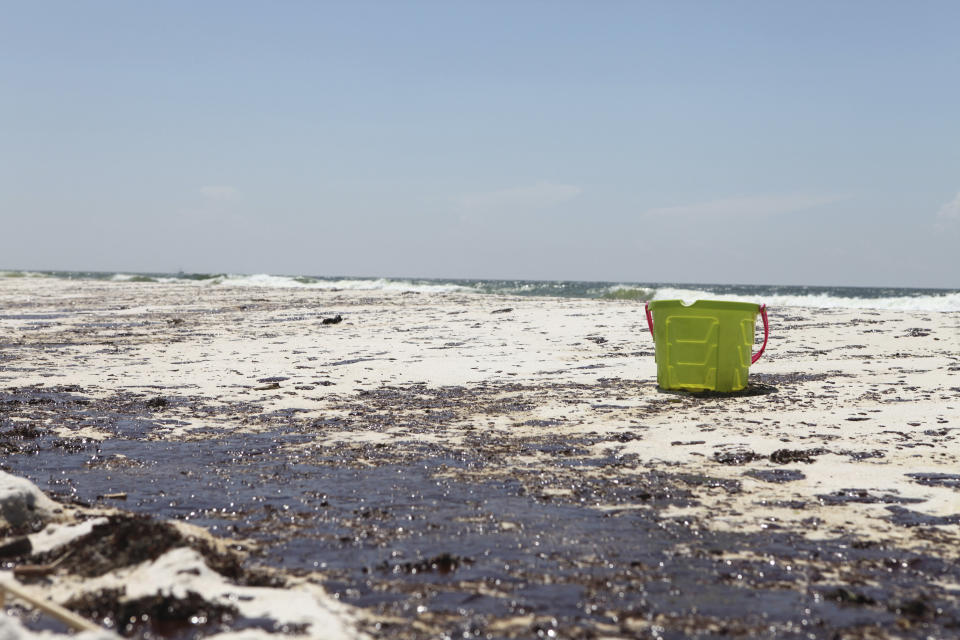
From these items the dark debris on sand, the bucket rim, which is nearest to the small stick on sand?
the dark debris on sand

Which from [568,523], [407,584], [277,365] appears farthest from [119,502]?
[277,365]

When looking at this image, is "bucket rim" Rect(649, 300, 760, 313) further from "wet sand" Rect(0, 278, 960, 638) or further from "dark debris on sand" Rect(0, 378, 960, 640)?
"dark debris on sand" Rect(0, 378, 960, 640)

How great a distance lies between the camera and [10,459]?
534 centimetres

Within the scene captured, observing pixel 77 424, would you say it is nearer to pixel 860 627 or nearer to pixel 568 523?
pixel 568 523

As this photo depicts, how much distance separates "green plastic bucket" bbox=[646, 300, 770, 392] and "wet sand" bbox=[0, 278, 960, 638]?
27 cm

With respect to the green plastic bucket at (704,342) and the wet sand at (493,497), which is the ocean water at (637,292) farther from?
the wet sand at (493,497)

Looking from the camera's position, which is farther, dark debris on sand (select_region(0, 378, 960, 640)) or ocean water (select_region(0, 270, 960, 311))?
ocean water (select_region(0, 270, 960, 311))

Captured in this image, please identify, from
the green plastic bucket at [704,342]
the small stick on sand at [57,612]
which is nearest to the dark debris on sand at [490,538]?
the small stick on sand at [57,612]

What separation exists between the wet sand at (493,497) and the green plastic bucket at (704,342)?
0.88 ft

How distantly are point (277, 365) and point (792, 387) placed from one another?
5742 millimetres

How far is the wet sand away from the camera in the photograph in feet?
9.66

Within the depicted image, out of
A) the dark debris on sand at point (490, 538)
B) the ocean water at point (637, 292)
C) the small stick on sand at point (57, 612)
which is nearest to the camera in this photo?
the small stick on sand at point (57, 612)

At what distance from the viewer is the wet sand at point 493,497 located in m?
2.95

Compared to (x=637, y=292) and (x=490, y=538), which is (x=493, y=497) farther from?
(x=637, y=292)
